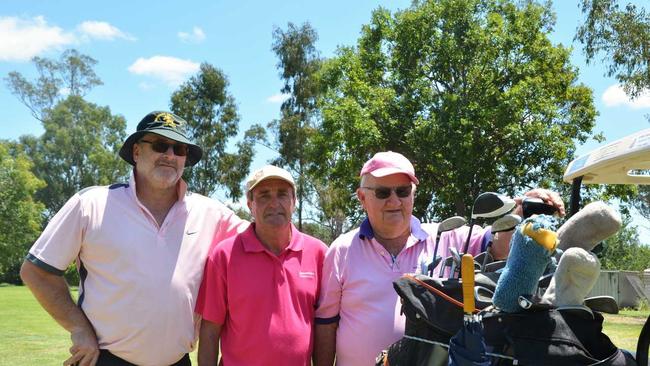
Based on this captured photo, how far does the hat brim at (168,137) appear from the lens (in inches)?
159

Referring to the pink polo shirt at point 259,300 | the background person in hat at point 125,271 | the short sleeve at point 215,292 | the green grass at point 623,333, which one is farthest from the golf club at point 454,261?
the green grass at point 623,333

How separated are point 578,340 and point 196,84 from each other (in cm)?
4398

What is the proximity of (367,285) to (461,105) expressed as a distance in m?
23.9

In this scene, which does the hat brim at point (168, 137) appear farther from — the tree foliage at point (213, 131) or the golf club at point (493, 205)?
the tree foliage at point (213, 131)

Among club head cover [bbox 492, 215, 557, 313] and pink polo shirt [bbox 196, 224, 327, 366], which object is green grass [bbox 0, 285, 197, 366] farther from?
club head cover [bbox 492, 215, 557, 313]

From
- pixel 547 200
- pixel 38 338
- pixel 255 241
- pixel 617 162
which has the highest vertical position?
pixel 617 162

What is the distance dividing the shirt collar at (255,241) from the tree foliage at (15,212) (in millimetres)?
54630

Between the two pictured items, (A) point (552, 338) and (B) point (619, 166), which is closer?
(A) point (552, 338)

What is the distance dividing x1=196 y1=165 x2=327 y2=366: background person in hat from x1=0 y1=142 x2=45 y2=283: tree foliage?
54.7 metres

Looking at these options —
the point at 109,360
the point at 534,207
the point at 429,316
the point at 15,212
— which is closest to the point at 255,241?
the point at 109,360

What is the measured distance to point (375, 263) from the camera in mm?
3607

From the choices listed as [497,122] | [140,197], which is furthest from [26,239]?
[140,197]

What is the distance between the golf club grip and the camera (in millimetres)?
2316

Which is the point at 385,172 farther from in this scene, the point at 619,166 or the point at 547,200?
the point at 619,166
